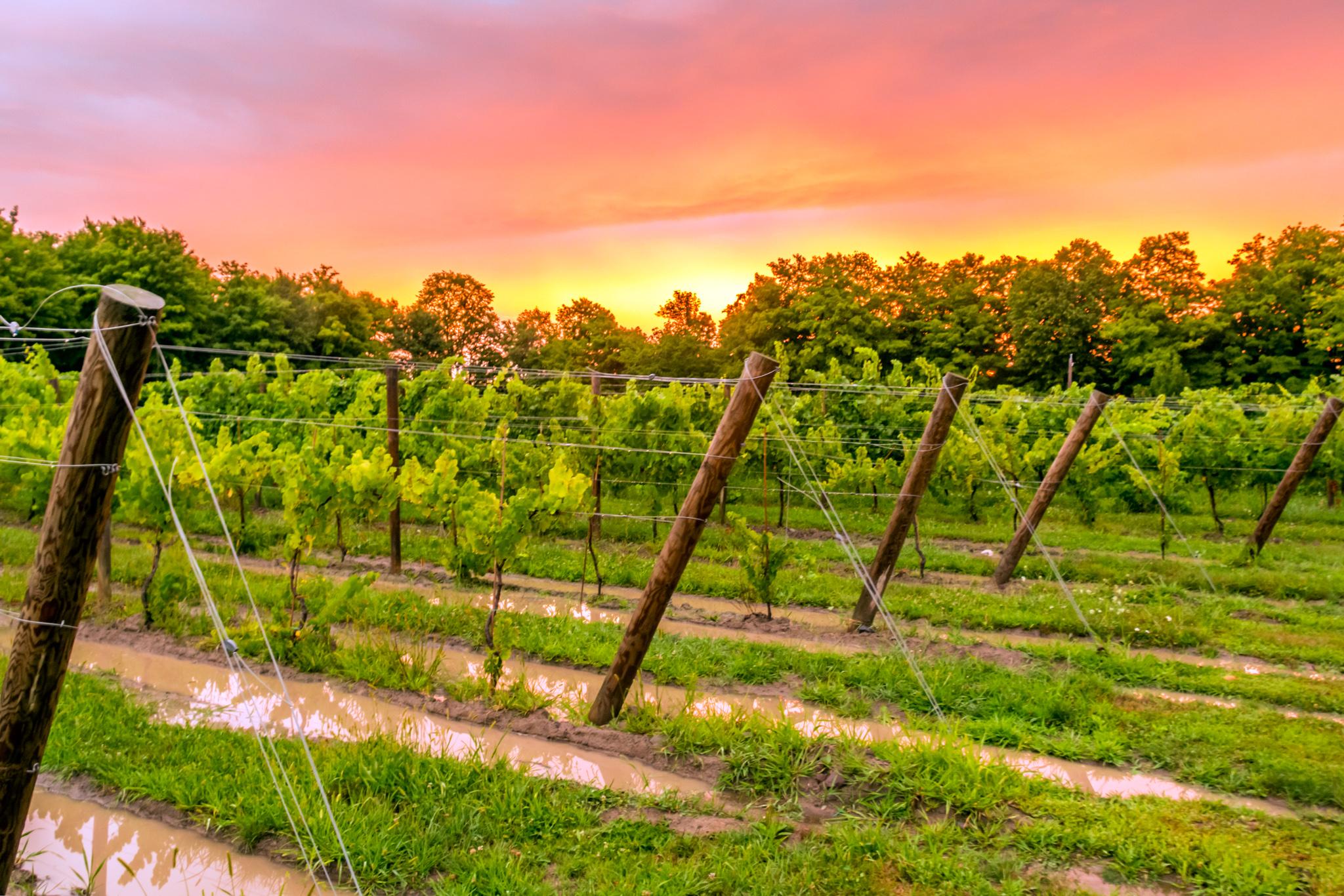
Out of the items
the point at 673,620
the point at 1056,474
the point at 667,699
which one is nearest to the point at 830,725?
the point at 667,699

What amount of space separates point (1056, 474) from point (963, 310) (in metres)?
31.9

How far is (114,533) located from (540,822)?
8750mm

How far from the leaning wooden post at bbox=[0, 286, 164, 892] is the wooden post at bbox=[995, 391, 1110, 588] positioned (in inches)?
292

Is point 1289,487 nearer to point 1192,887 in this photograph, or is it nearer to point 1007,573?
point 1007,573

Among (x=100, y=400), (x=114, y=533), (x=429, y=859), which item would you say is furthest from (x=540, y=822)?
(x=114, y=533)

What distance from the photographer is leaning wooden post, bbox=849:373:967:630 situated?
21.7 feet

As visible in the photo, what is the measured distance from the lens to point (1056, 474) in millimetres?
8031

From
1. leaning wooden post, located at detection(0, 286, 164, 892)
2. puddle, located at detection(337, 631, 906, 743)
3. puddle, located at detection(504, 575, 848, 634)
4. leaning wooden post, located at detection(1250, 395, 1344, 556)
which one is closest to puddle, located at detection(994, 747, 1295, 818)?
puddle, located at detection(337, 631, 906, 743)

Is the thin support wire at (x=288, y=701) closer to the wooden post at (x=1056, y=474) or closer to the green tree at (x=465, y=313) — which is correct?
the wooden post at (x=1056, y=474)

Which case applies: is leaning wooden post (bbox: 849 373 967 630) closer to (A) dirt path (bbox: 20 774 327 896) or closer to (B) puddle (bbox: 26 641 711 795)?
(B) puddle (bbox: 26 641 711 795)

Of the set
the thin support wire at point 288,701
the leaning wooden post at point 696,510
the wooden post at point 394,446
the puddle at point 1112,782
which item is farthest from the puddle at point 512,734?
the wooden post at point 394,446

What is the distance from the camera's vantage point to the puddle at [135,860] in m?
3.29

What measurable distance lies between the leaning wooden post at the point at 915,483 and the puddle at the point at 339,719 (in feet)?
10.1

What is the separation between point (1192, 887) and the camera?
326cm
